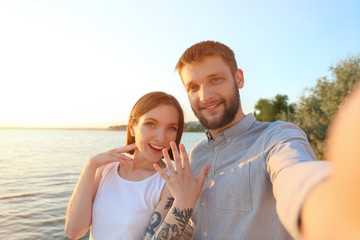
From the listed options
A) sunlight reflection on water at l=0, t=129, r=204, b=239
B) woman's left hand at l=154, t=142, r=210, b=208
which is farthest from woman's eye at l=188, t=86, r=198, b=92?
sunlight reflection on water at l=0, t=129, r=204, b=239

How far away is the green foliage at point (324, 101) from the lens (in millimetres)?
19391

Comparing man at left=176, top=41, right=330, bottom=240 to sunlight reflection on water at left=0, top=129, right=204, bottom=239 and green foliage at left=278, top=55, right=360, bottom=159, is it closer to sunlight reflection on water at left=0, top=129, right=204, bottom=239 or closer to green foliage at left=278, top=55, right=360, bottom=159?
sunlight reflection on water at left=0, top=129, right=204, bottom=239

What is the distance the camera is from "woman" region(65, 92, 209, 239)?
2.32 meters

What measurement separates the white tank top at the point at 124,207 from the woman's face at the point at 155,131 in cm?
31

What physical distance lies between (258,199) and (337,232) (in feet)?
5.58

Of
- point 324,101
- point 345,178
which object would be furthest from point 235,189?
point 324,101

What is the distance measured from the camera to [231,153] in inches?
107

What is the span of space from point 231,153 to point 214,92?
0.73m

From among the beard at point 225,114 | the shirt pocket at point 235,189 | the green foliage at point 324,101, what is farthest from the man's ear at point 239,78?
the green foliage at point 324,101

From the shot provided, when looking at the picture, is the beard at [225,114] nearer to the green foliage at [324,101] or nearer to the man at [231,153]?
the man at [231,153]

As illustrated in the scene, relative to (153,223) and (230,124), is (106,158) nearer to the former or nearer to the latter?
(153,223)

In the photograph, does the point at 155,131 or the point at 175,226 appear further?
the point at 155,131

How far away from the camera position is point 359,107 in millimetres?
572

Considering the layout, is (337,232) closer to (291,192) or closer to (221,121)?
(291,192)
